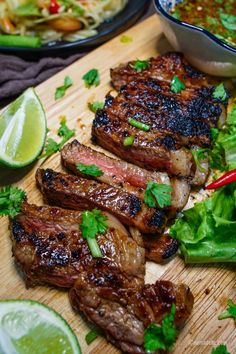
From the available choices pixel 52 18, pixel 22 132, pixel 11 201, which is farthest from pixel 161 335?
pixel 52 18

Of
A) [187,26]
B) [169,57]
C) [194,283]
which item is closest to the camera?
[194,283]

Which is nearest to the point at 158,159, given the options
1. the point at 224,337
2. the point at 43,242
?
the point at 43,242

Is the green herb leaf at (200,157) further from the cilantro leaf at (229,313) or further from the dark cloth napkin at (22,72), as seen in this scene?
the dark cloth napkin at (22,72)

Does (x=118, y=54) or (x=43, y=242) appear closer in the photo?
(x=43, y=242)

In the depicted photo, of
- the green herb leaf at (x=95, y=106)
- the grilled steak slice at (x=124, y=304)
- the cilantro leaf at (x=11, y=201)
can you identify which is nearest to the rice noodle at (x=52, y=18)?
the green herb leaf at (x=95, y=106)

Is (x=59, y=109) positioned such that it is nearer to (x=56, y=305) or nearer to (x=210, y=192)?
(x=210, y=192)

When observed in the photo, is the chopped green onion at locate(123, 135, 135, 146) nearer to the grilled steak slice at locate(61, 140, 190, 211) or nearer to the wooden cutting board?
the grilled steak slice at locate(61, 140, 190, 211)
